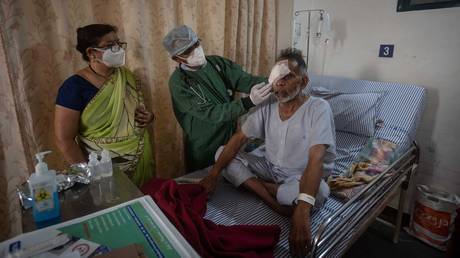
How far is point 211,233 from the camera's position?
1030mm

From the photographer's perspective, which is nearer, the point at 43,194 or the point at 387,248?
the point at 43,194

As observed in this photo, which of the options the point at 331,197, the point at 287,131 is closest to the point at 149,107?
the point at 287,131

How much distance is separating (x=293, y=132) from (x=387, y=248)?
1209 mm

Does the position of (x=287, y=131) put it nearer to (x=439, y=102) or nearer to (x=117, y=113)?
(x=117, y=113)

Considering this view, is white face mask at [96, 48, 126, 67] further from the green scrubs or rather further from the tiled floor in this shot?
the tiled floor

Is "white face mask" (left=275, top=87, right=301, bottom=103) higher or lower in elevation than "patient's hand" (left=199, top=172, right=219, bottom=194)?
higher

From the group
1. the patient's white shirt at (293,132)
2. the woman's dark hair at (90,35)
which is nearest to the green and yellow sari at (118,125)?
the woman's dark hair at (90,35)

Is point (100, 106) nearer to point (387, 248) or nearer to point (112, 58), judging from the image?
point (112, 58)

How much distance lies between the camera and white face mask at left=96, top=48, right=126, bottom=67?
1.44 meters

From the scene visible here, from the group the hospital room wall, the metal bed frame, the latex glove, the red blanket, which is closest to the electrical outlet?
the hospital room wall

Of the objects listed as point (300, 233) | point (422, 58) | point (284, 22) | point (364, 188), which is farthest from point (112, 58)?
point (422, 58)

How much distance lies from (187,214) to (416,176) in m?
1.87

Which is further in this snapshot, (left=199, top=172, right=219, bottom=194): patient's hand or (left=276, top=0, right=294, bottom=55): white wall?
(left=276, top=0, right=294, bottom=55): white wall

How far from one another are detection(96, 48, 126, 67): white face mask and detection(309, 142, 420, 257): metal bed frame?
124cm
